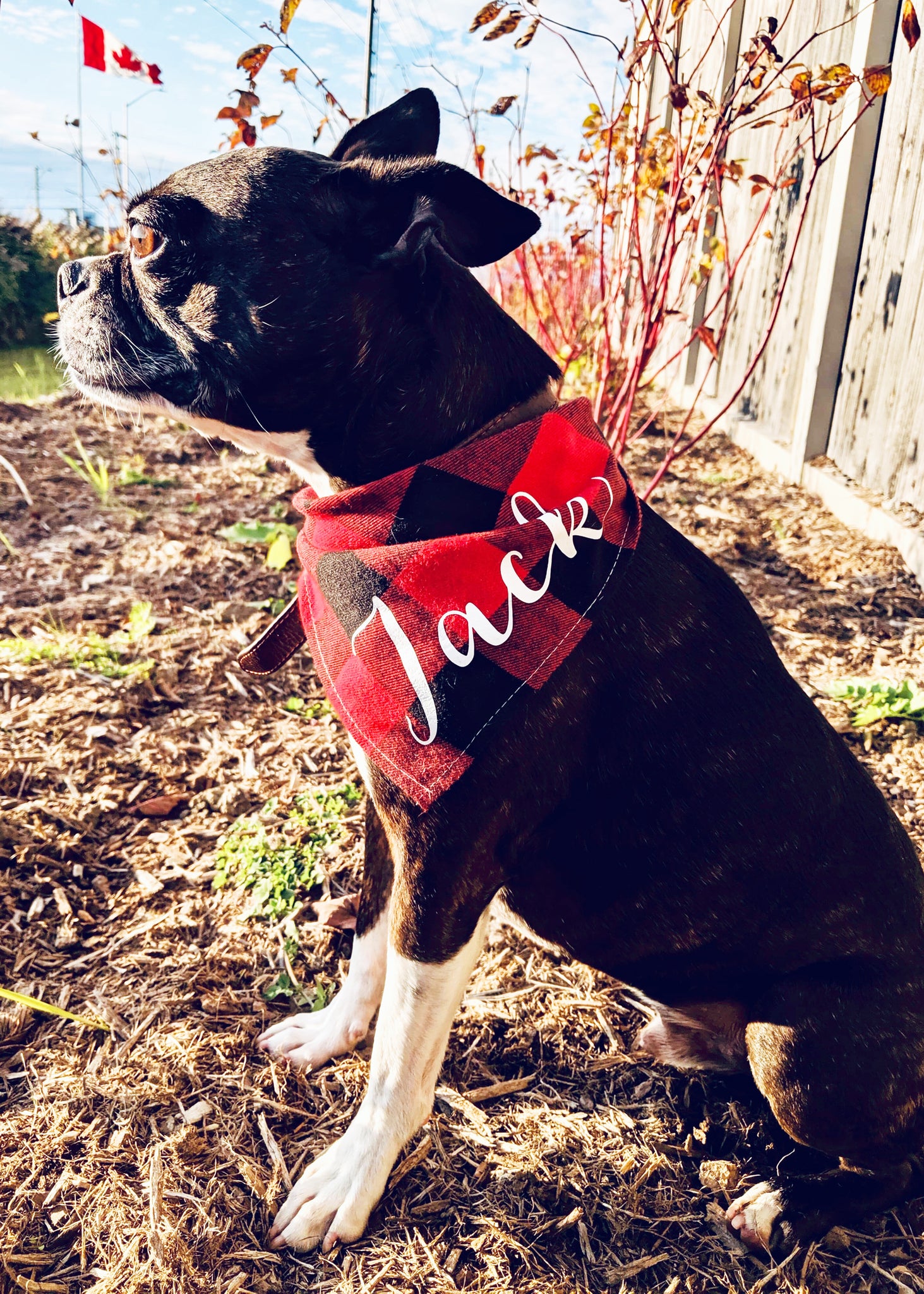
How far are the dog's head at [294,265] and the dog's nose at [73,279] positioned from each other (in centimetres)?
19

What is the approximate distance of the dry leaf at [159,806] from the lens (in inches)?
117

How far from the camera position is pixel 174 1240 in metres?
1.82

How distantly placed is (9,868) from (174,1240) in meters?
1.26

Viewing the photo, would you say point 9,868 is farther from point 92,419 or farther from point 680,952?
point 92,419

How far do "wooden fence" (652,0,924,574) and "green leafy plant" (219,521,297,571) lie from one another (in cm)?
255

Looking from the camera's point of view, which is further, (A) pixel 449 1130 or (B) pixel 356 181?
(A) pixel 449 1130

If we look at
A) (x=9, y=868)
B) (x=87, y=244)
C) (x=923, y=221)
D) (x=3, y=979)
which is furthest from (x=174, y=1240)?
(x=87, y=244)

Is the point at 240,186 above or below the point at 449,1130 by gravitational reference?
above

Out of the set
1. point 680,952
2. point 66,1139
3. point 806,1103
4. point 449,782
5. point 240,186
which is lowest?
point 66,1139

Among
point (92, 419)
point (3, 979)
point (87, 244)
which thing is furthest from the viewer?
point (87, 244)

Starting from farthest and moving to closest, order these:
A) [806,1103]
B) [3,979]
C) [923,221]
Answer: [923,221]
[3,979]
[806,1103]

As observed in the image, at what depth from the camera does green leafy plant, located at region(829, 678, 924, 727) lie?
10.6 feet

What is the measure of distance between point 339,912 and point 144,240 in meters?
1.76

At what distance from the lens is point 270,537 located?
4500mm
